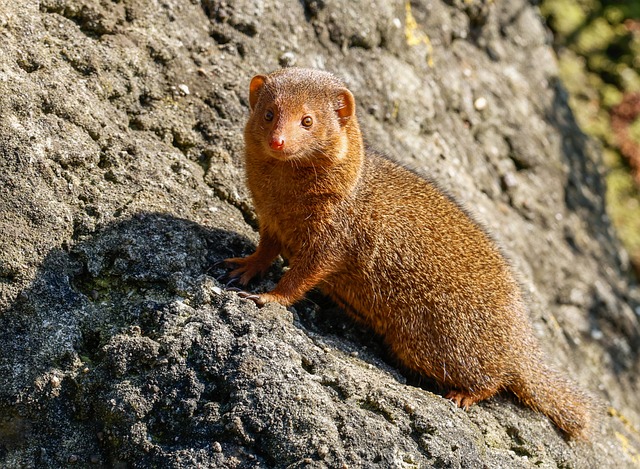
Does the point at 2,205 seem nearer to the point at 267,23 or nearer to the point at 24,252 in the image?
the point at 24,252

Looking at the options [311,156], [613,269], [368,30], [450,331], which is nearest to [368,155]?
[311,156]

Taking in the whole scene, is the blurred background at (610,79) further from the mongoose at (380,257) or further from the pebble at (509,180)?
the mongoose at (380,257)

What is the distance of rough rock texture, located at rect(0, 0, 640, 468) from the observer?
3623 mm

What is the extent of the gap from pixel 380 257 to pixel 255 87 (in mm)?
1270

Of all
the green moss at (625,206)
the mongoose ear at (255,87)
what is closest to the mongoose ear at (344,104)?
the mongoose ear at (255,87)

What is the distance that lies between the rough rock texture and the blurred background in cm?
531

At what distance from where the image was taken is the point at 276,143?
13.1 ft

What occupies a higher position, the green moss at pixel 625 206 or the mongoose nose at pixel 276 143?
the mongoose nose at pixel 276 143

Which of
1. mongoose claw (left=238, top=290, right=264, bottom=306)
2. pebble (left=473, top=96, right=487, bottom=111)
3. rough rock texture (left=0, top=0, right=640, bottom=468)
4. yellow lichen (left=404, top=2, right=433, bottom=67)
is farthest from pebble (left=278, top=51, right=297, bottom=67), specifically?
mongoose claw (left=238, top=290, right=264, bottom=306)

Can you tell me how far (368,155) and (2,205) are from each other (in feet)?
7.37

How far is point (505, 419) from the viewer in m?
4.50

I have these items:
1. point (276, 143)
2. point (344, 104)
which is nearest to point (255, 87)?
point (344, 104)

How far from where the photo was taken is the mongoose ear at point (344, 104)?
449 cm

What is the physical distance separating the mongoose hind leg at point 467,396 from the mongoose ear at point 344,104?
177 cm
